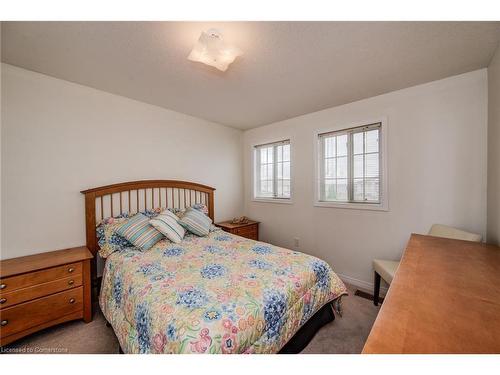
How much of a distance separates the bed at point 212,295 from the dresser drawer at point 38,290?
0.80 feet

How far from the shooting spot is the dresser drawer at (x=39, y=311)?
1509mm

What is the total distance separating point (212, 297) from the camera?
122 cm

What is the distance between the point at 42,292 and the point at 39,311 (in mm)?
143

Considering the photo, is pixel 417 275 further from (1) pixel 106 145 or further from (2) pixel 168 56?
(1) pixel 106 145

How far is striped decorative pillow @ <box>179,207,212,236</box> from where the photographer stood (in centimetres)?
253

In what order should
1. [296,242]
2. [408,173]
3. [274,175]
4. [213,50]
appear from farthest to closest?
1. [274,175]
2. [296,242]
3. [408,173]
4. [213,50]

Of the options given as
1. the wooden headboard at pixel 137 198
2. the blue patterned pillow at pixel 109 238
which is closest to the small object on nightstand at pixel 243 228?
the wooden headboard at pixel 137 198

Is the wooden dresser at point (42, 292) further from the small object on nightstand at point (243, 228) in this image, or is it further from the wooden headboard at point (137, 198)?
the small object on nightstand at point (243, 228)

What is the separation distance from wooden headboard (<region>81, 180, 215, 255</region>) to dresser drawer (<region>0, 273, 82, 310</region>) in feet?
1.57

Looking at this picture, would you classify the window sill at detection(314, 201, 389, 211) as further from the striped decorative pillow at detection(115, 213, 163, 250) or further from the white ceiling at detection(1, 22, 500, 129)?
the striped decorative pillow at detection(115, 213, 163, 250)

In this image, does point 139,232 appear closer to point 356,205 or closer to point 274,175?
point 274,175

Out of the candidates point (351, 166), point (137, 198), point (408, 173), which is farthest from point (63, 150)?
point (408, 173)
